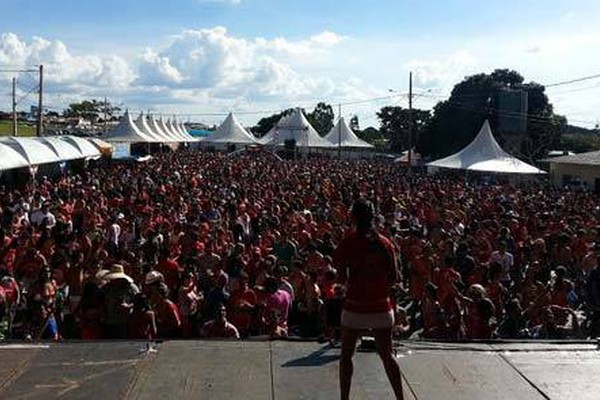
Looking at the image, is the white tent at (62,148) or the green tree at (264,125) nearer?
the white tent at (62,148)

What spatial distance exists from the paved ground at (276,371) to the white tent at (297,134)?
189ft

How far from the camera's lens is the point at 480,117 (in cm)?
6575

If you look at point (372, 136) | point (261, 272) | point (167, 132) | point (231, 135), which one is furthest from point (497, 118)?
point (261, 272)

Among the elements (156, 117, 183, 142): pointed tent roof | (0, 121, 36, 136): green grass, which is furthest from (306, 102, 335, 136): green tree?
(156, 117, 183, 142): pointed tent roof

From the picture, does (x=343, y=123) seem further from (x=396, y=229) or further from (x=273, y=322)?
(x=273, y=322)

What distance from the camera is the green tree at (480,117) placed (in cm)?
6581

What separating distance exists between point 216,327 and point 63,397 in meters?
2.62

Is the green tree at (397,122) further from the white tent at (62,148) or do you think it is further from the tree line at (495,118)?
the white tent at (62,148)

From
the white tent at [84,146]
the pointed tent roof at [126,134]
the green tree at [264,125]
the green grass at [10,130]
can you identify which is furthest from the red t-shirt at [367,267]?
the green tree at [264,125]

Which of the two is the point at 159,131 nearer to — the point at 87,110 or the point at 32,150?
the point at 32,150

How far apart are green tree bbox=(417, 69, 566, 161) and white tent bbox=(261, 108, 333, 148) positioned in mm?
9270

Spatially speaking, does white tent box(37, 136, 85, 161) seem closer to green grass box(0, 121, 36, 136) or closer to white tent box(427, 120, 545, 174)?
white tent box(427, 120, 545, 174)

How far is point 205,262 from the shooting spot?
12.1 metres

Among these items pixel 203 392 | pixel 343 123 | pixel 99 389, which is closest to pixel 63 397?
pixel 99 389
